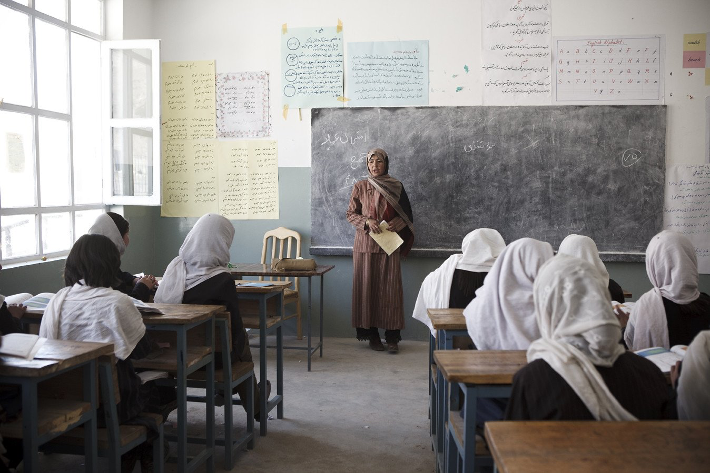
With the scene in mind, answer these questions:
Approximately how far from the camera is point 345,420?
3551 millimetres

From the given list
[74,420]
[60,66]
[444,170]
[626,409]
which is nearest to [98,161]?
[60,66]

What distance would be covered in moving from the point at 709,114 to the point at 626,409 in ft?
14.4

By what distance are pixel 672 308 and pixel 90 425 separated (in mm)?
2336

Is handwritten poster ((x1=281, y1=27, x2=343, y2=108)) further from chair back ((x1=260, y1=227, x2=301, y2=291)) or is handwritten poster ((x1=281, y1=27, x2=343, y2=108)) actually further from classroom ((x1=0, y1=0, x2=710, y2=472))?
chair back ((x1=260, y1=227, x2=301, y2=291))

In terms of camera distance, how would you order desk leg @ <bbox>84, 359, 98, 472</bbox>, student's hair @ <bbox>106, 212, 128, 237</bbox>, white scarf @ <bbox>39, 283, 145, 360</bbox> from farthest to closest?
1. student's hair @ <bbox>106, 212, 128, 237</bbox>
2. white scarf @ <bbox>39, 283, 145, 360</bbox>
3. desk leg @ <bbox>84, 359, 98, 472</bbox>

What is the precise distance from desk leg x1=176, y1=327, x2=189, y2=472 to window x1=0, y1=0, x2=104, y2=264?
2.29 metres

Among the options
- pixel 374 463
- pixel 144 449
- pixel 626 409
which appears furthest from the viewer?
pixel 374 463

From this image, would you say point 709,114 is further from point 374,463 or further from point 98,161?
point 98,161

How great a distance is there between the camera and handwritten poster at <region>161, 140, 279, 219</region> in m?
5.72

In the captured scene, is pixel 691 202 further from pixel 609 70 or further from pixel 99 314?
pixel 99 314

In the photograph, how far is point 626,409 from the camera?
5.42 feet

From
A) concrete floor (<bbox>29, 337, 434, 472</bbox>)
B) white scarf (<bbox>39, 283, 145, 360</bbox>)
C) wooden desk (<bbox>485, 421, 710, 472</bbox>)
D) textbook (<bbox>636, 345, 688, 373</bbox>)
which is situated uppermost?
white scarf (<bbox>39, 283, 145, 360</bbox>)

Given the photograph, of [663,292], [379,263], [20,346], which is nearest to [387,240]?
[379,263]

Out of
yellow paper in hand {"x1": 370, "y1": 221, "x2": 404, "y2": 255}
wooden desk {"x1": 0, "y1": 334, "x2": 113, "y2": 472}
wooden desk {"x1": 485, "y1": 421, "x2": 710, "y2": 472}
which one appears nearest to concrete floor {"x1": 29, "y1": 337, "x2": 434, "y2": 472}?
wooden desk {"x1": 0, "y1": 334, "x2": 113, "y2": 472}
